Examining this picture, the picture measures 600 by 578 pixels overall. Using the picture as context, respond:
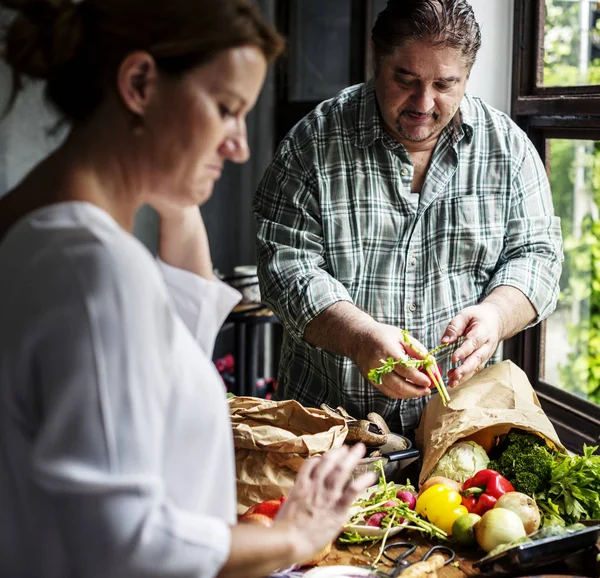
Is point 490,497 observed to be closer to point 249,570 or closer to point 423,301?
point 423,301

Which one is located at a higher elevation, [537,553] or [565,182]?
[565,182]

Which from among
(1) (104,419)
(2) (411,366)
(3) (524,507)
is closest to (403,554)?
(3) (524,507)

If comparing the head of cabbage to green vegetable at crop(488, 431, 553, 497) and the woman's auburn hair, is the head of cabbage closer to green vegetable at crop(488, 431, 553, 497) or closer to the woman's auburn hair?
green vegetable at crop(488, 431, 553, 497)

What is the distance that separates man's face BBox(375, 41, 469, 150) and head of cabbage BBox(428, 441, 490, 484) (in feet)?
2.76

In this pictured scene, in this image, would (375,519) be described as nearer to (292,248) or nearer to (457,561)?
(457,561)

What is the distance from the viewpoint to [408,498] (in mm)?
1810

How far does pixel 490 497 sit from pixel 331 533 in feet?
2.65

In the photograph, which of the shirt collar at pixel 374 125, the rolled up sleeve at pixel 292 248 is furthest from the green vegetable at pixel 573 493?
the shirt collar at pixel 374 125

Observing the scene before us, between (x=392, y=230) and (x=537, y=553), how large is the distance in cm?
106

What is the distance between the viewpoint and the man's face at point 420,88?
7.13ft

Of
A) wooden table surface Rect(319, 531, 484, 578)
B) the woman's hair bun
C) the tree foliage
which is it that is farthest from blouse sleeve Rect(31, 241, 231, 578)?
the tree foliage

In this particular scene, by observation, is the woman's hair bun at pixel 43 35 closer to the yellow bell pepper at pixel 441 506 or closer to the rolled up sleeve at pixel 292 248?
the yellow bell pepper at pixel 441 506

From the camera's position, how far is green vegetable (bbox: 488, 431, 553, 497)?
1.85 m

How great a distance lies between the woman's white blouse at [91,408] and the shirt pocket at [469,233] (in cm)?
152
